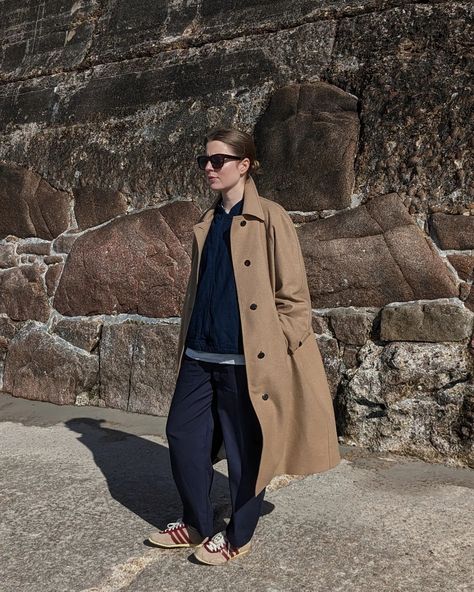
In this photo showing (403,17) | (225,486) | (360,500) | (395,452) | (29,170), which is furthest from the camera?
(29,170)

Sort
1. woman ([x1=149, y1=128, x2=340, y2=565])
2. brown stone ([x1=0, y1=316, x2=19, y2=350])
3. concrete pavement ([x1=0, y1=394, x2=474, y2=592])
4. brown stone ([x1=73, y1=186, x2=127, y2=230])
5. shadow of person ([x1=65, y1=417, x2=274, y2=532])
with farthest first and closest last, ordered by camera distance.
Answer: brown stone ([x1=0, y1=316, x2=19, y2=350])
brown stone ([x1=73, y1=186, x2=127, y2=230])
shadow of person ([x1=65, y1=417, x2=274, y2=532])
woman ([x1=149, y1=128, x2=340, y2=565])
concrete pavement ([x1=0, y1=394, x2=474, y2=592])

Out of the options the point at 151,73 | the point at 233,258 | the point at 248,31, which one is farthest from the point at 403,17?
the point at 233,258

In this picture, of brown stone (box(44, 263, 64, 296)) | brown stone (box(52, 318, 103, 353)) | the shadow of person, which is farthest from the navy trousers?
brown stone (box(44, 263, 64, 296))

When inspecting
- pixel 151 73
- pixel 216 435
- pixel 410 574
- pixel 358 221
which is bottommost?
pixel 410 574

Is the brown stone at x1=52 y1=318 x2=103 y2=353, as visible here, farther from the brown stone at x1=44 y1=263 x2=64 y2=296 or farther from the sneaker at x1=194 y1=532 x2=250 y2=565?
the sneaker at x1=194 y1=532 x2=250 y2=565

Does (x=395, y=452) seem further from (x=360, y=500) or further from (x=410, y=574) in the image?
(x=410, y=574)

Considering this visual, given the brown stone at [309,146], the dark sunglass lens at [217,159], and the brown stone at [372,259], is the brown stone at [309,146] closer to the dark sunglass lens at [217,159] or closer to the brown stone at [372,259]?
the brown stone at [372,259]

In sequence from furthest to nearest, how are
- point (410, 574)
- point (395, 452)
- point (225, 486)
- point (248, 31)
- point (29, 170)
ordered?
point (29, 170)
point (248, 31)
point (395, 452)
point (225, 486)
point (410, 574)

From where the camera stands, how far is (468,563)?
9.02ft

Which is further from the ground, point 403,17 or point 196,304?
point 403,17

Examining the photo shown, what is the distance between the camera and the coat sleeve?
9.27 ft

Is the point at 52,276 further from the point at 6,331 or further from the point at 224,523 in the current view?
the point at 224,523

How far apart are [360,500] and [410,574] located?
69cm

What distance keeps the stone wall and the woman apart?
3.89 feet
